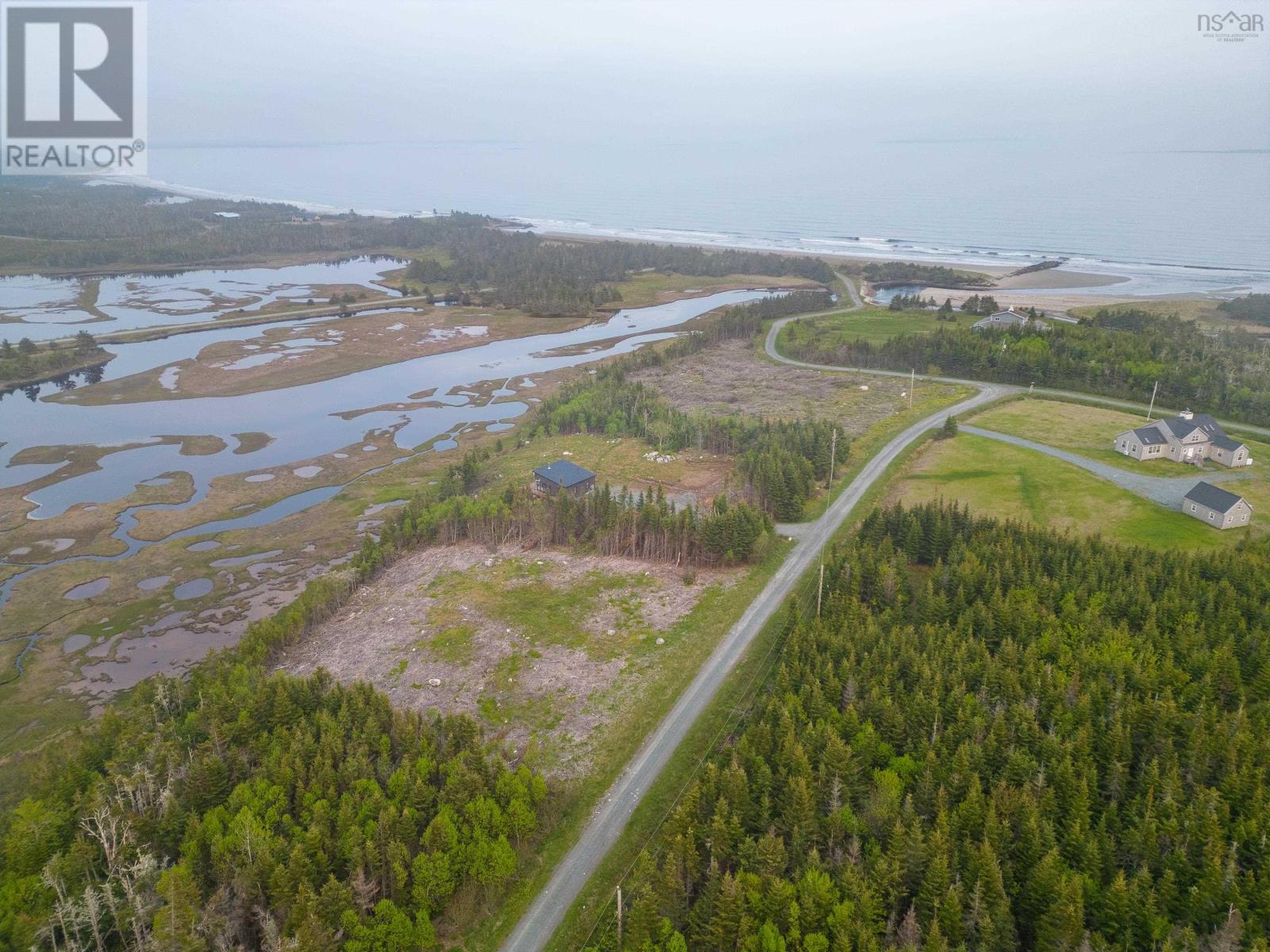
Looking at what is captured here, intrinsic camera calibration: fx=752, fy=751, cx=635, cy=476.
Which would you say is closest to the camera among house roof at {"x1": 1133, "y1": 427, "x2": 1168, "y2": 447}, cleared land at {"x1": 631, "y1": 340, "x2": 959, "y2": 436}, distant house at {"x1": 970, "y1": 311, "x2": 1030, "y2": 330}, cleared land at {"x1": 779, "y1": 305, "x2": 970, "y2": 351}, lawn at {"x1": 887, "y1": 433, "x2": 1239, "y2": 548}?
lawn at {"x1": 887, "y1": 433, "x2": 1239, "y2": 548}

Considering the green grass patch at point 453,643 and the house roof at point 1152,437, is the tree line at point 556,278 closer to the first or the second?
the house roof at point 1152,437

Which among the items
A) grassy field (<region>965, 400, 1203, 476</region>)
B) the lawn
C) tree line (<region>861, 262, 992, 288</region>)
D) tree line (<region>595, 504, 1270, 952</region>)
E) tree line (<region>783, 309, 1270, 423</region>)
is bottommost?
tree line (<region>595, 504, 1270, 952</region>)

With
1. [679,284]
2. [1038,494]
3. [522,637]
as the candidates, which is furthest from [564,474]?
[679,284]

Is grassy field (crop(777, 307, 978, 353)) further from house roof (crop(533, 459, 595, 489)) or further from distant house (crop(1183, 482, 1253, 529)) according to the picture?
distant house (crop(1183, 482, 1253, 529))

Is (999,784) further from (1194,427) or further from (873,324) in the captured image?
(873,324)

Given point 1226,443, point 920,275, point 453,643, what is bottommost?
point 453,643

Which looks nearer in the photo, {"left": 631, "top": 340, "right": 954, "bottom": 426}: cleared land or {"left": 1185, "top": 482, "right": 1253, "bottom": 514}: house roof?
{"left": 1185, "top": 482, "right": 1253, "bottom": 514}: house roof

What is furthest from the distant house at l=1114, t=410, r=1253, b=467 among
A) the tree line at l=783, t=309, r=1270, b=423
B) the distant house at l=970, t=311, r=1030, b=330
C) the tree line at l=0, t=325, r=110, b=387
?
the tree line at l=0, t=325, r=110, b=387

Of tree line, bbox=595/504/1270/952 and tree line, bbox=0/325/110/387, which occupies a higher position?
tree line, bbox=0/325/110/387

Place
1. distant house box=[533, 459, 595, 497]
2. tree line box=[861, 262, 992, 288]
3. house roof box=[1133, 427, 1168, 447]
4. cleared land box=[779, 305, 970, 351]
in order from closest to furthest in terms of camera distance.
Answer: distant house box=[533, 459, 595, 497] < house roof box=[1133, 427, 1168, 447] < cleared land box=[779, 305, 970, 351] < tree line box=[861, 262, 992, 288]
